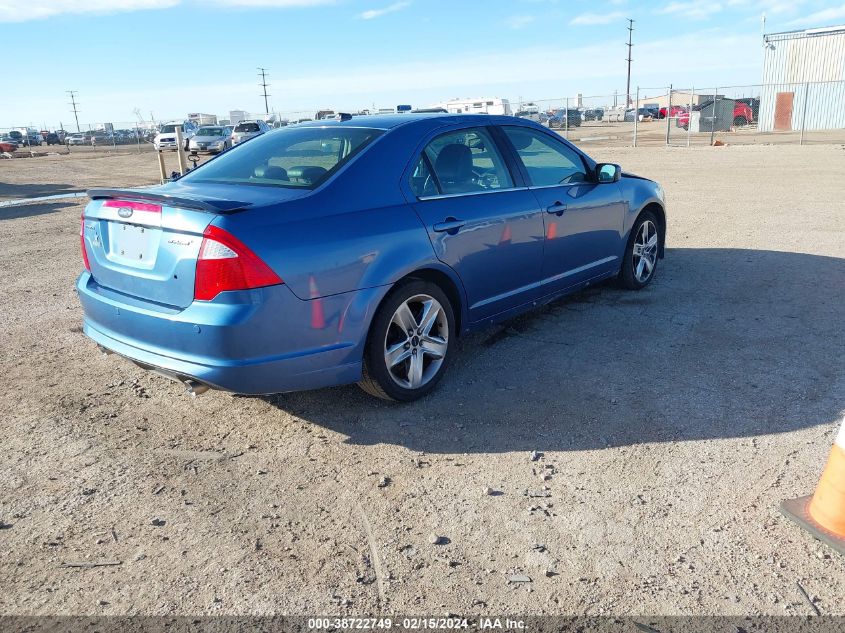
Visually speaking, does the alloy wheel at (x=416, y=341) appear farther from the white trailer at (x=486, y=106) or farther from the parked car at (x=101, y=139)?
the parked car at (x=101, y=139)

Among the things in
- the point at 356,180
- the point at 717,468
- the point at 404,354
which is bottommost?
the point at 717,468

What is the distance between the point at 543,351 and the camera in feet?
16.3

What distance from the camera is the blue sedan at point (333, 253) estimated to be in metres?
3.34

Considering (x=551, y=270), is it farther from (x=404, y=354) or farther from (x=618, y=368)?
(x=404, y=354)

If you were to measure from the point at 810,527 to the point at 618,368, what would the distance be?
1873 millimetres

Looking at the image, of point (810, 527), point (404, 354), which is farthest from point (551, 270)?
point (810, 527)

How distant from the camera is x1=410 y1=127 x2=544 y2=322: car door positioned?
421cm

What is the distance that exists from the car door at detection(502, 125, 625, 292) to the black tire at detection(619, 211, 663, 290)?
302 millimetres

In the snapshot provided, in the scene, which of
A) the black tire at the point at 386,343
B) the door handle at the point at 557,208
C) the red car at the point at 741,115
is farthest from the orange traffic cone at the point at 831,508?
the red car at the point at 741,115

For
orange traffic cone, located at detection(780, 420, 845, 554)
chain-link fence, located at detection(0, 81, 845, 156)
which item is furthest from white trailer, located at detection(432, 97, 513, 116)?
orange traffic cone, located at detection(780, 420, 845, 554)

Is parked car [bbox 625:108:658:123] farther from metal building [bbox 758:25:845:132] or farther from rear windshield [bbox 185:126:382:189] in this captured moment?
rear windshield [bbox 185:126:382:189]

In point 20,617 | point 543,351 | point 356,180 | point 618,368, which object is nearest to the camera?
point 20,617

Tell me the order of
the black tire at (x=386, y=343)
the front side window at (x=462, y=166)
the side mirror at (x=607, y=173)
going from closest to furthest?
1. the black tire at (x=386, y=343)
2. the front side window at (x=462, y=166)
3. the side mirror at (x=607, y=173)

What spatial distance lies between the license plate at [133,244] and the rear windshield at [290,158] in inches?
26.5
